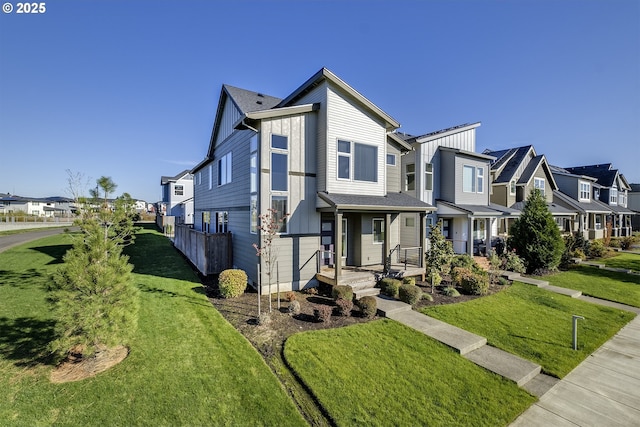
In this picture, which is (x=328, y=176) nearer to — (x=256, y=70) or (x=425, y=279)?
(x=425, y=279)

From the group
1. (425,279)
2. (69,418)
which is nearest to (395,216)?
(425,279)

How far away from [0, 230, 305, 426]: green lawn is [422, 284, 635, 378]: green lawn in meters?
6.19

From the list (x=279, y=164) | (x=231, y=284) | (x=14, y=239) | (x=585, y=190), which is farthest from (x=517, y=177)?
(x=14, y=239)

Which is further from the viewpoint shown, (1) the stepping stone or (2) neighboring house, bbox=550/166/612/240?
(2) neighboring house, bbox=550/166/612/240

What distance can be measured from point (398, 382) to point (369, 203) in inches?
273

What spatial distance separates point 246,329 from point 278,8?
1314cm

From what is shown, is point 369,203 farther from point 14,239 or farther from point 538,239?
point 14,239

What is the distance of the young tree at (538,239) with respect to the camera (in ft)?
50.7

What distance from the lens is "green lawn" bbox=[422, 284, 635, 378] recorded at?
6.89 metres

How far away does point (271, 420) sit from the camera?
4.46m

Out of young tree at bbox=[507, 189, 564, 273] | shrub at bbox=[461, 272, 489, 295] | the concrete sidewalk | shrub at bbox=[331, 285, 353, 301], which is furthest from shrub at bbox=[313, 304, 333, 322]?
young tree at bbox=[507, 189, 564, 273]

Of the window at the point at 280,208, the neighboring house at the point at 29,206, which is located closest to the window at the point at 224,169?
the window at the point at 280,208

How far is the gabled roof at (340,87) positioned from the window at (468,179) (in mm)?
8437

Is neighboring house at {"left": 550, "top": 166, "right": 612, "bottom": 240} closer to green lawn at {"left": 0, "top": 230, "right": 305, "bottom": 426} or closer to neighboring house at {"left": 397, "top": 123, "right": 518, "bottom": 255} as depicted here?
neighboring house at {"left": 397, "top": 123, "right": 518, "bottom": 255}
